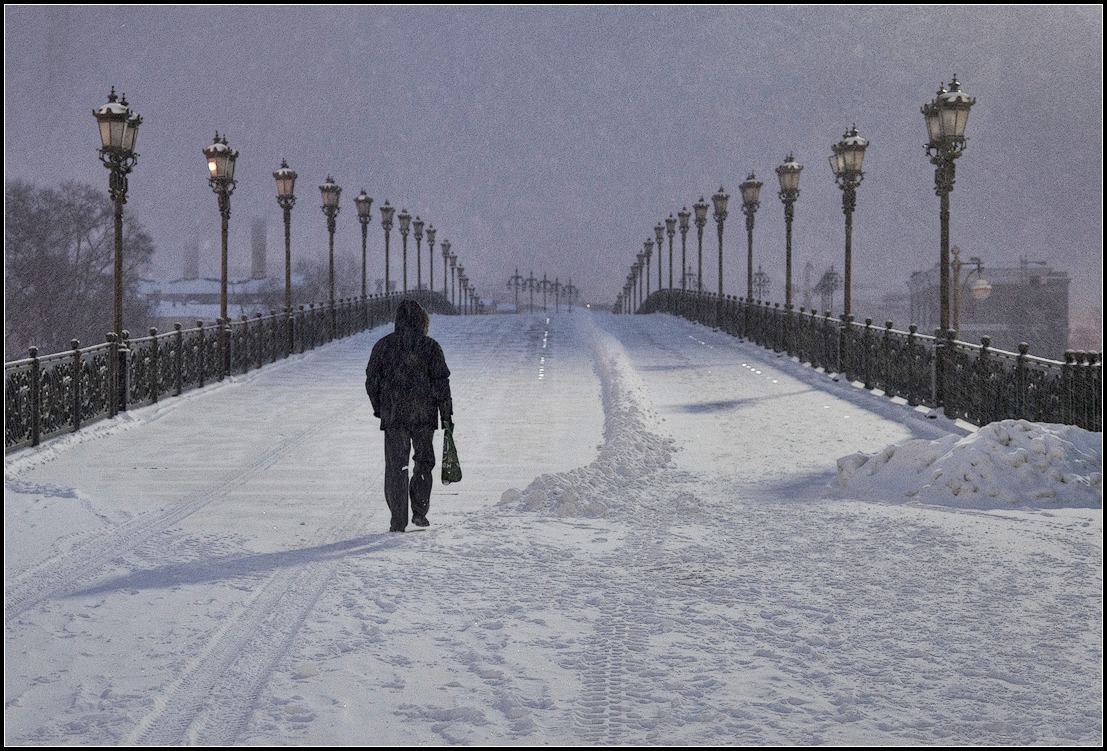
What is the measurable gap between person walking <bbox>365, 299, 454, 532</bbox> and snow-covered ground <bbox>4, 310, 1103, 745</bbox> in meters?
0.46

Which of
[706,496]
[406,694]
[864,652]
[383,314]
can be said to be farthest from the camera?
[383,314]

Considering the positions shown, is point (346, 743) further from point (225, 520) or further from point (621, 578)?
point (225, 520)

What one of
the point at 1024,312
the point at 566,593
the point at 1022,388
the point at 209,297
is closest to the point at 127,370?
the point at 566,593

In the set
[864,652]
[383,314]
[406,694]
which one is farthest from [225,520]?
[383,314]

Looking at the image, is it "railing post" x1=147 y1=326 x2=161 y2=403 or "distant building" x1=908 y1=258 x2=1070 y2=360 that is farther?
"distant building" x1=908 y1=258 x2=1070 y2=360

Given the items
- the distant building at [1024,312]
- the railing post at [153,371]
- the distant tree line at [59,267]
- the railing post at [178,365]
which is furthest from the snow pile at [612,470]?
the distant building at [1024,312]

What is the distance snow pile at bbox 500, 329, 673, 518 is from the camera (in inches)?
391

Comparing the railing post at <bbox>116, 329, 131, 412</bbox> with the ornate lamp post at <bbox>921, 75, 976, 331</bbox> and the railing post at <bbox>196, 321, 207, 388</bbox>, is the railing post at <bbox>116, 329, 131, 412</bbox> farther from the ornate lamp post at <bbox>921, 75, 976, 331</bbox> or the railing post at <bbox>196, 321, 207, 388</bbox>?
the ornate lamp post at <bbox>921, 75, 976, 331</bbox>

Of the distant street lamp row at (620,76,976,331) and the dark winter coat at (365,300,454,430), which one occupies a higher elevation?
the distant street lamp row at (620,76,976,331)

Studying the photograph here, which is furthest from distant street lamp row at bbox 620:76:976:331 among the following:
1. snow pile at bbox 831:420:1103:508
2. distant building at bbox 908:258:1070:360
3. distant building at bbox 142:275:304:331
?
distant building at bbox 142:275:304:331

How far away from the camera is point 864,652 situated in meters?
5.87

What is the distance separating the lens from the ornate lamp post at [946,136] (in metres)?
18.2

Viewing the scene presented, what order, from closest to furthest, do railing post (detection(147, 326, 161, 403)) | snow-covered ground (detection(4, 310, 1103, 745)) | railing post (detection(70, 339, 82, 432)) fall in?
1. snow-covered ground (detection(4, 310, 1103, 745))
2. railing post (detection(70, 339, 82, 432))
3. railing post (detection(147, 326, 161, 403))

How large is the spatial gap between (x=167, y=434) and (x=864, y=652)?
11501 mm
